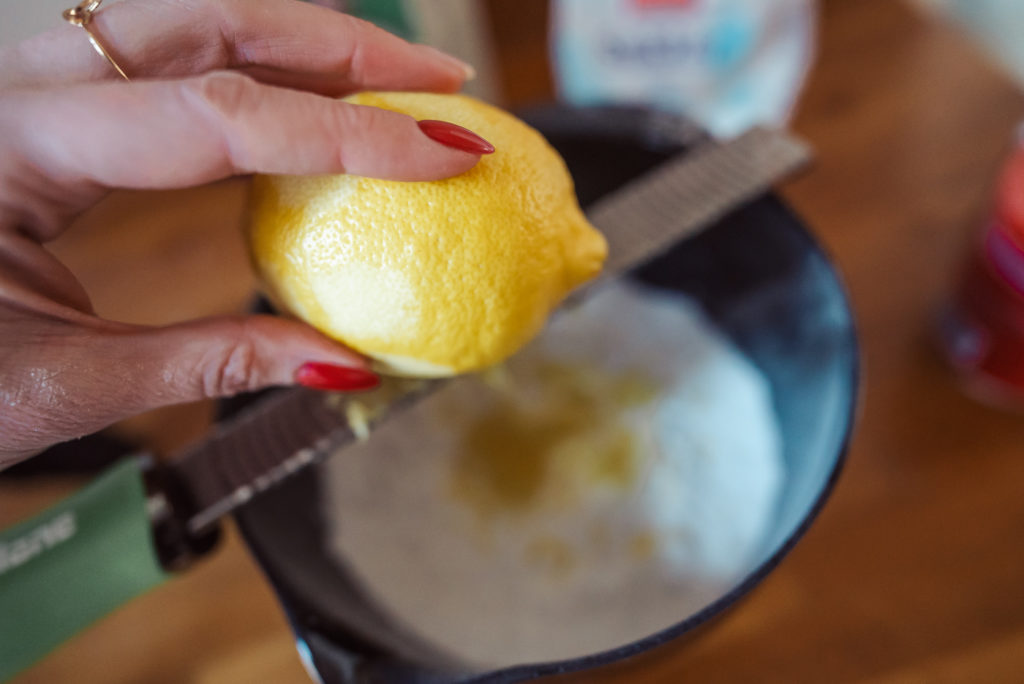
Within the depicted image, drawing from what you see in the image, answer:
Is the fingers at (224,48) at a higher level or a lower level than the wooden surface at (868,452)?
higher

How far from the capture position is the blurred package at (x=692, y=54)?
72 centimetres

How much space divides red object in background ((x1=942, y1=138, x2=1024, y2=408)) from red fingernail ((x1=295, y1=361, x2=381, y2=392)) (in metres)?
0.47

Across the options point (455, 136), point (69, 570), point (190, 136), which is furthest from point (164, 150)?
point (69, 570)

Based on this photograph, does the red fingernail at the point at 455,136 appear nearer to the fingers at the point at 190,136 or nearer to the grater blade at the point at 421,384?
the fingers at the point at 190,136

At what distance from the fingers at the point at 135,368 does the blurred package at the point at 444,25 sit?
0.40 m

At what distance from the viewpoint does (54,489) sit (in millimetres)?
642

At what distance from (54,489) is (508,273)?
52 cm

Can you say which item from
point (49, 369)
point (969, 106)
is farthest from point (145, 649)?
point (969, 106)

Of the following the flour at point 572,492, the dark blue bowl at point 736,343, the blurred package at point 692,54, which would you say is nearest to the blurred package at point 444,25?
the blurred package at point 692,54

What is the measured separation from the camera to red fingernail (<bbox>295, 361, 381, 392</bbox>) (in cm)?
36

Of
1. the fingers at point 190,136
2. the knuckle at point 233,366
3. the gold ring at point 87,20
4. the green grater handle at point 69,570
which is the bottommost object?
the green grater handle at point 69,570

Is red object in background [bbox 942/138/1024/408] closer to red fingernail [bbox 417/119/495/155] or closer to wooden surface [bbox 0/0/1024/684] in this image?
wooden surface [bbox 0/0/1024/684]

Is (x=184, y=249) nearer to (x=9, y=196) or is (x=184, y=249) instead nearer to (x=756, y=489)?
(x=9, y=196)

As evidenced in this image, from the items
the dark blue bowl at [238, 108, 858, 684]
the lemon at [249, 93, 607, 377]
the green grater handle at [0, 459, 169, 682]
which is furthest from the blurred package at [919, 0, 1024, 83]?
the green grater handle at [0, 459, 169, 682]
